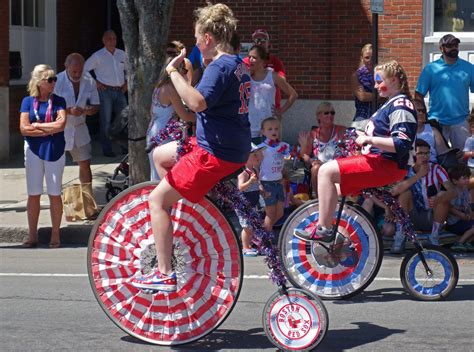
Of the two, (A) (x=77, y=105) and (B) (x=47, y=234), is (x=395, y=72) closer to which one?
(B) (x=47, y=234)

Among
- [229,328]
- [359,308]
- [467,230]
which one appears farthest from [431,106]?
[229,328]

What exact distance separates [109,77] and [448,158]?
20.4 ft

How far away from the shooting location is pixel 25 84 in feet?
57.0

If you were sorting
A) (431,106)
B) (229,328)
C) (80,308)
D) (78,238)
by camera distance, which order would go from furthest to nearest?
(431,106) → (78,238) → (80,308) → (229,328)

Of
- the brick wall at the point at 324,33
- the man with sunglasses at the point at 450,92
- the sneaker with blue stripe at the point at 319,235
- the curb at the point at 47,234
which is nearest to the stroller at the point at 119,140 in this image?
the curb at the point at 47,234

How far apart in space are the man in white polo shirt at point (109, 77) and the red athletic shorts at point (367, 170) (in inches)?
343

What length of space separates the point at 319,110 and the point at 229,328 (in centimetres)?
475

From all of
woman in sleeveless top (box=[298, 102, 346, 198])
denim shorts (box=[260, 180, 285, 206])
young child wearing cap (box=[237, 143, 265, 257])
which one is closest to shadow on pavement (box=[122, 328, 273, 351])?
young child wearing cap (box=[237, 143, 265, 257])

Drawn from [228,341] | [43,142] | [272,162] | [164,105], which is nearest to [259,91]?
[272,162]

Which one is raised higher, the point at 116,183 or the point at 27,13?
the point at 27,13

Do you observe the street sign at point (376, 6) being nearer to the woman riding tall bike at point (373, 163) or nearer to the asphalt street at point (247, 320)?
the asphalt street at point (247, 320)

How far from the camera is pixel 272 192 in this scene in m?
10.7

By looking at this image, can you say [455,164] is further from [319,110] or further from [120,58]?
[120,58]

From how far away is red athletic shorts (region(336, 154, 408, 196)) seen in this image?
7812 millimetres
